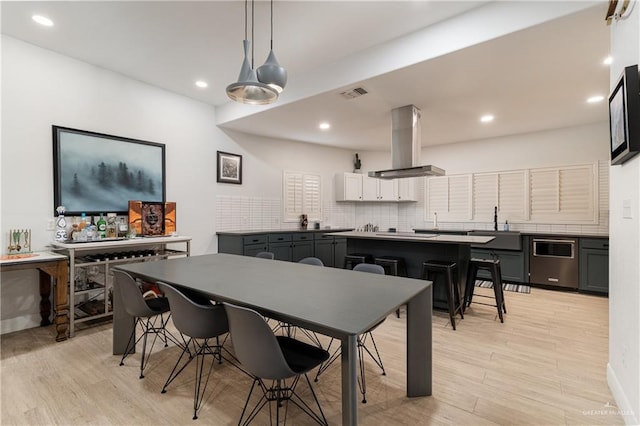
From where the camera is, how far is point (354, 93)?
11.8 ft

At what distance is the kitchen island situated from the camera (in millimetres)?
3594

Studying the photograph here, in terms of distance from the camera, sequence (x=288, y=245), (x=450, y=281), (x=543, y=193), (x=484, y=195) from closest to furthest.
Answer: (x=450, y=281) < (x=543, y=193) < (x=288, y=245) < (x=484, y=195)

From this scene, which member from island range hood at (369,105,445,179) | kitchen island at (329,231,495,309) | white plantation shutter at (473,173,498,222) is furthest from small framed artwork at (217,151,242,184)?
white plantation shutter at (473,173,498,222)

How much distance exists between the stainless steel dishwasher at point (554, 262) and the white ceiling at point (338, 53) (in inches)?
75.0

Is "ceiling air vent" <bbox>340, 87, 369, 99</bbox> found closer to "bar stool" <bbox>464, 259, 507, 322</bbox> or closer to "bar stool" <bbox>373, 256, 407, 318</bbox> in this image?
"bar stool" <bbox>373, 256, 407, 318</bbox>

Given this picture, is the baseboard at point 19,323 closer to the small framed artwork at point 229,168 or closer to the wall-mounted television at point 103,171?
the wall-mounted television at point 103,171

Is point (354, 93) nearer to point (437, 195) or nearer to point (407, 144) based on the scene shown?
→ point (407, 144)

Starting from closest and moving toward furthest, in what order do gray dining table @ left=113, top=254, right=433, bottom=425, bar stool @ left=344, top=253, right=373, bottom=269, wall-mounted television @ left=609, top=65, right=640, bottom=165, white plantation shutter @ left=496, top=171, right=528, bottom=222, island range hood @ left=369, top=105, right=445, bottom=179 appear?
gray dining table @ left=113, top=254, right=433, bottom=425 < wall-mounted television @ left=609, top=65, right=640, bottom=165 < island range hood @ left=369, top=105, right=445, bottom=179 < bar stool @ left=344, top=253, right=373, bottom=269 < white plantation shutter @ left=496, top=171, right=528, bottom=222

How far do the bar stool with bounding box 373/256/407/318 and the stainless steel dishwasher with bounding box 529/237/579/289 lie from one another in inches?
97.3

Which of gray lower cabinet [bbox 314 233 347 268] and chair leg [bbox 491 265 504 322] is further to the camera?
gray lower cabinet [bbox 314 233 347 268]

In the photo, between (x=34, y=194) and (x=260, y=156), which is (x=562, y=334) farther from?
(x=34, y=194)

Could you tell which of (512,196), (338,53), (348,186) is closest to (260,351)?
(338,53)

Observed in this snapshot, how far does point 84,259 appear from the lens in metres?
3.31

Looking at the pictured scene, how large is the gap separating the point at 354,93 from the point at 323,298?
106 inches
